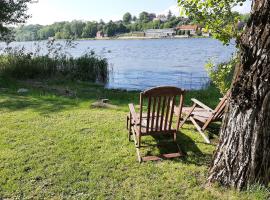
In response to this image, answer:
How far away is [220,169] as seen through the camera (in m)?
4.09

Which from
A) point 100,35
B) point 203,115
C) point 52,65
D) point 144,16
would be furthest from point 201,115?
point 144,16

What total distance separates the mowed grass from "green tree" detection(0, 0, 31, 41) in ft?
31.2

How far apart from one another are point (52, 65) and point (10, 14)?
3405 mm

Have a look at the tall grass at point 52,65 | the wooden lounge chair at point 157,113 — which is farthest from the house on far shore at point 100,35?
the wooden lounge chair at point 157,113

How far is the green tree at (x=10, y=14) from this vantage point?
49.7ft

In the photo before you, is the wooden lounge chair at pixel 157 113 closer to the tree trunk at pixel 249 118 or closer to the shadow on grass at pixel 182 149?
the shadow on grass at pixel 182 149

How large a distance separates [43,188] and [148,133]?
1.90m

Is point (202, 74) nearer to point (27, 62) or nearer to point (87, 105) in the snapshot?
point (27, 62)

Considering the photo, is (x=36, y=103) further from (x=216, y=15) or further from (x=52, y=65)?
(x=52, y=65)

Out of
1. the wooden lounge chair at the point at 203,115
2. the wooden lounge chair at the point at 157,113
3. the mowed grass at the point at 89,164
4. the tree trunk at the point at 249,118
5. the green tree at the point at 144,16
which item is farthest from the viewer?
the green tree at the point at 144,16

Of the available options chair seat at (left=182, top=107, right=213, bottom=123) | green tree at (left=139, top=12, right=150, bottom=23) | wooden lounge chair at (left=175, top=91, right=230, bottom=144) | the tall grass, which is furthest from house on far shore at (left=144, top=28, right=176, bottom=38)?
wooden lounge chair at (left=175, top=91, right=230, bottom=144)

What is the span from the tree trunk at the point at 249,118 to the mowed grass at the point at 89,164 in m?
0.22

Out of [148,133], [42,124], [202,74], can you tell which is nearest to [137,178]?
[148,133]

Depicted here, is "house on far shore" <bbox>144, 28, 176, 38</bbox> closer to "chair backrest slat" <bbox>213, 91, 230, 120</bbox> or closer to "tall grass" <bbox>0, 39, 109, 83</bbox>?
"tall grass" <bbox>0, 39, 109, 83</bbox>
